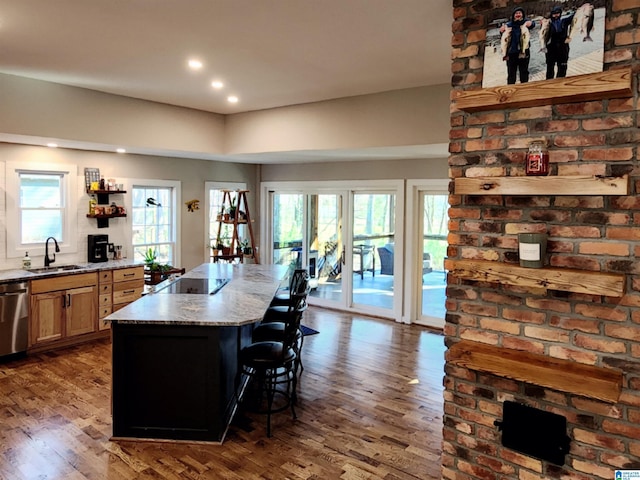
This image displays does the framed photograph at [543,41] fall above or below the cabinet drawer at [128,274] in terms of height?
above

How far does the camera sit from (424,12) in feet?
9.45

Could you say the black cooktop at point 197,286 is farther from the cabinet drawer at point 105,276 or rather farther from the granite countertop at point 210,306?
the cabinet drawer at point 105,276

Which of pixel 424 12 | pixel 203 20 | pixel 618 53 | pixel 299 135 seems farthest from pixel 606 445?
pixel 299 135

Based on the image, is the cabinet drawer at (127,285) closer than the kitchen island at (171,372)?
No

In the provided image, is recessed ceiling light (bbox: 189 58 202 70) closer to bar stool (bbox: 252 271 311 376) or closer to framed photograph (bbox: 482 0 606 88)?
bar stool (bbox: 252 271 311 376)

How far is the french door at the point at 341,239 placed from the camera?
7102 millimetres

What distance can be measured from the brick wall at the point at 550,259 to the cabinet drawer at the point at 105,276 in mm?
4612

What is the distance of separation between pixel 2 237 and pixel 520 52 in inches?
221

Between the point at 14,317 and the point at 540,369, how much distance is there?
507 cm

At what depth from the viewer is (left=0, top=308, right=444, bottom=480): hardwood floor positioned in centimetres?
313

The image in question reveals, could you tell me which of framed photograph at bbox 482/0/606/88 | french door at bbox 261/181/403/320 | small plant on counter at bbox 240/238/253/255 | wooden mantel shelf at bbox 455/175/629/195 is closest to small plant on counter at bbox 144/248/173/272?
small plant on counter at bbox 240/238/253/255

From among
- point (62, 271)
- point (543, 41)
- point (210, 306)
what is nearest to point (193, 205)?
point (62, 271)

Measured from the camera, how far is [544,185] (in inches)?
85.8

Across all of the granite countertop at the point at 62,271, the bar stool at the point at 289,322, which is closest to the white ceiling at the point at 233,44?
the bar stool at the point at 289,322
